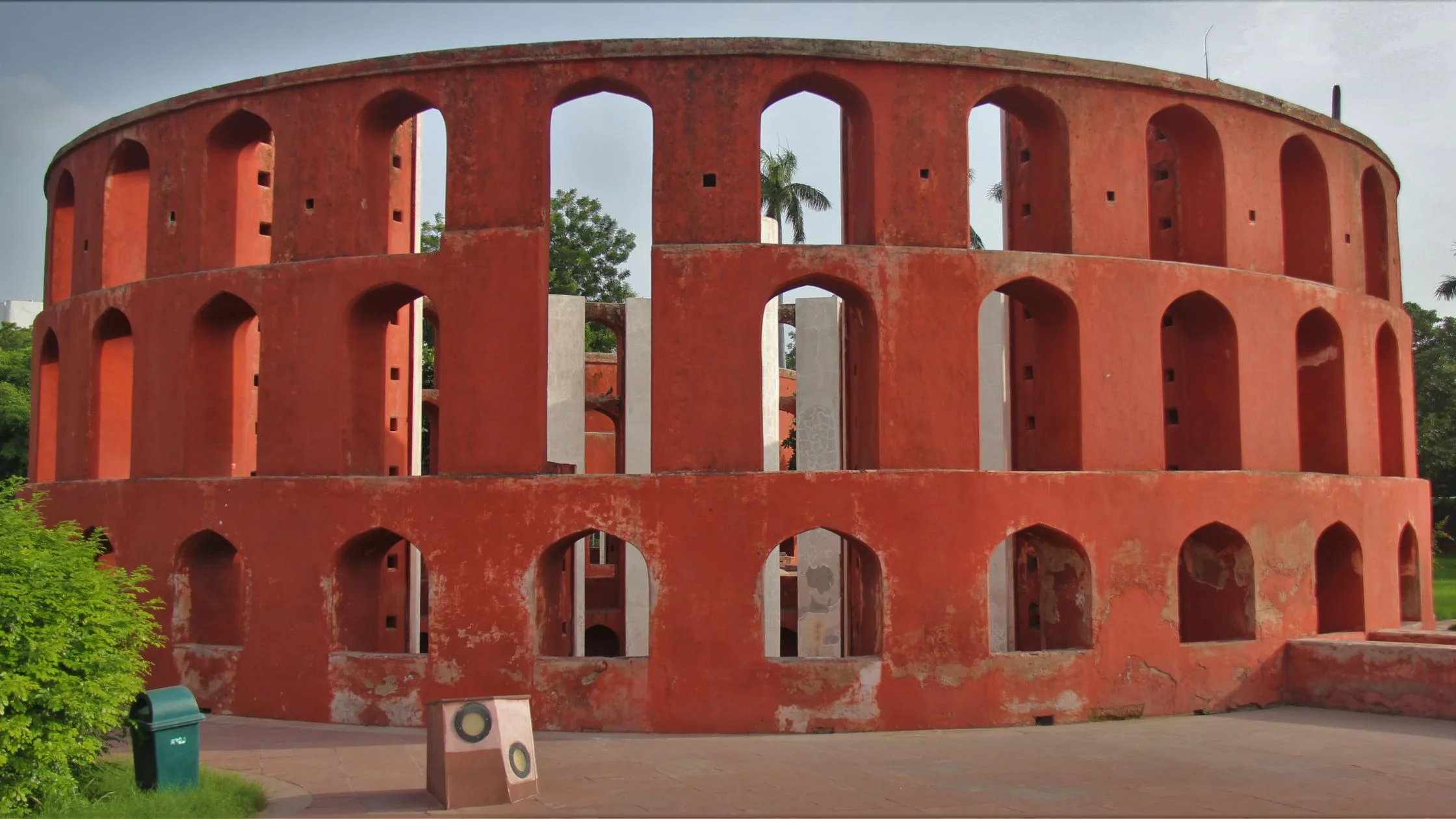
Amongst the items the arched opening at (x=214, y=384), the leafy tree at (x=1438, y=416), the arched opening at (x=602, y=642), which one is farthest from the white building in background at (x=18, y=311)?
the leafy tree at (x=1438, y=416)

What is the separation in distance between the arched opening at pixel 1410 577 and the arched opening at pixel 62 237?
16466 millimetres

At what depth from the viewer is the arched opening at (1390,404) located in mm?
14969

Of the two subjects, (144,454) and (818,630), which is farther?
(818,630)

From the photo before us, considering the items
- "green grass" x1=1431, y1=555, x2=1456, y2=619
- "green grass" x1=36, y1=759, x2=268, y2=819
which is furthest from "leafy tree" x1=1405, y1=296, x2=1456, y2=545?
"green grass" x1=36, y1=759, x2=268, y2=819

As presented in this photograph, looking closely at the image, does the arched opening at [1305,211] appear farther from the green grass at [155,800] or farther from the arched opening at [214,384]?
the green grass at [155,800]

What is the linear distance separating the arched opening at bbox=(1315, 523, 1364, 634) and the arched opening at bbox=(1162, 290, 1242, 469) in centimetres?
152

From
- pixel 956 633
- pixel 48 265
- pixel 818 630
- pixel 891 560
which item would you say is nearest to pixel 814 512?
pixel 891 560

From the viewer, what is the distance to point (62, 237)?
15.4 m

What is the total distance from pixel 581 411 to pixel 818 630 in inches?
192

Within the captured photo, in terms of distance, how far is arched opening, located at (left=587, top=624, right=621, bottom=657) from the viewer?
21.9m

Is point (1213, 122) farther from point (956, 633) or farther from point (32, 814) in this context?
point (32, 814)

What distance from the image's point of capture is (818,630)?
61.0 feet

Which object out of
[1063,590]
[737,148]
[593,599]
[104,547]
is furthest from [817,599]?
[104,547]

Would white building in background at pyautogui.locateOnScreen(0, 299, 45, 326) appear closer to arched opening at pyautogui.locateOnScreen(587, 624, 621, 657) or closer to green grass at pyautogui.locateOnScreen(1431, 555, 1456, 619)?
arched opening at pyautogui.locateOnScreen(587, 624, 621, 657)
